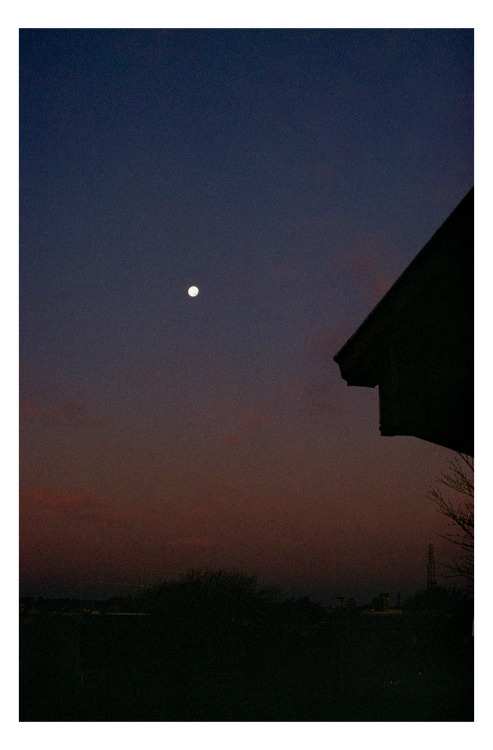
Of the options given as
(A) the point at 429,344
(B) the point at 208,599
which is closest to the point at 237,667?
(B) the point at 208,599

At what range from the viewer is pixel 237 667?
719cm

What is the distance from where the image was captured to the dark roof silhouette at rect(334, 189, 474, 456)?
251cm

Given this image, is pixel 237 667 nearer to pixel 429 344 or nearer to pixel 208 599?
pixel 208 599

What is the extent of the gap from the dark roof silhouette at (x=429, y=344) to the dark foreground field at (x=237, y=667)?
8.30 feet

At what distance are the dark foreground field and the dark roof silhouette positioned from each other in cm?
253

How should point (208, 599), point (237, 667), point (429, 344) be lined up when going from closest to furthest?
point (429, 344), point (237, 667), point (208, 599)

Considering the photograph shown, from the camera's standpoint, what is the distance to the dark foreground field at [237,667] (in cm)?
532

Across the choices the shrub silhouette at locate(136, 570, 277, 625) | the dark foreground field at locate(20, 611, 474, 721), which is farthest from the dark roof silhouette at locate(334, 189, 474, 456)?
the shrub silhouette at locate(136, 570, 277, 625)

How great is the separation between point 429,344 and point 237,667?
5.57 meters

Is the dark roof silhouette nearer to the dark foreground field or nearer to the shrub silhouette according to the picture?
the dark foreground field

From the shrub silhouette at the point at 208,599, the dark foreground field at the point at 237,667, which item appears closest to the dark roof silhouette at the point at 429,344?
the dark foreground field at the point at 237,667

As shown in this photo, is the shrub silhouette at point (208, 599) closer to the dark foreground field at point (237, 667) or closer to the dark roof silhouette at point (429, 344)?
the dark foreground field at point (237, 667)
